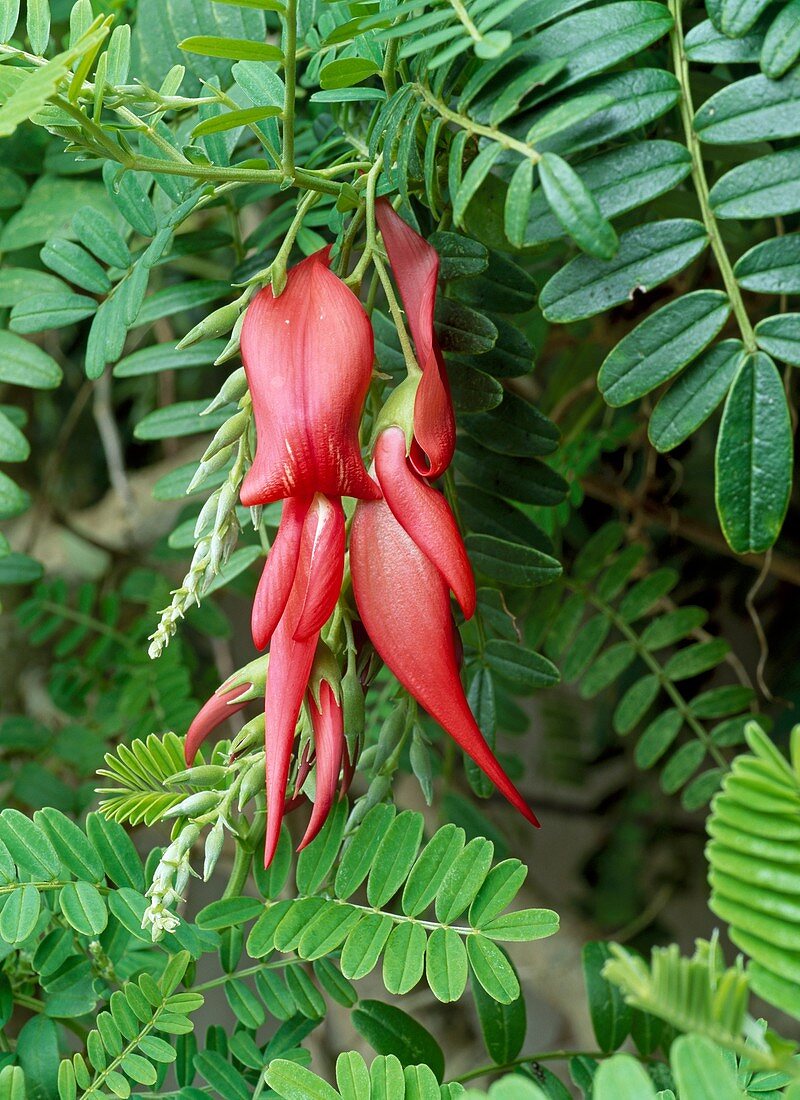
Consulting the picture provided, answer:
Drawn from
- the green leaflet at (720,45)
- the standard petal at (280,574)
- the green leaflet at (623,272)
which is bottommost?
the standard petal at (280,574)

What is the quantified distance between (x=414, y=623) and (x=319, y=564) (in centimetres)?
5

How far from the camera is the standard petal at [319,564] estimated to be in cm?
43

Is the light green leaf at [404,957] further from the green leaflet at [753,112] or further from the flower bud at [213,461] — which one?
the green leaflet at [753,112]

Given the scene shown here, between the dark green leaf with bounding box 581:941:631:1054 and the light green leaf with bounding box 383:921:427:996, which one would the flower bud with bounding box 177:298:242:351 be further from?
the dark green leaf with bounding box 581:941:631:1054

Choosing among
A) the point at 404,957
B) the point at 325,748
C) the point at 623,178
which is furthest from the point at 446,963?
the point at 623,178

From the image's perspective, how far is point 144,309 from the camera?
69cm

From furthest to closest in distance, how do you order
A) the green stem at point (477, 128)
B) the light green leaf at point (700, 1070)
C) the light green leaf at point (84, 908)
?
the light green leaf at point (84, 908) → the green stem at point (477, 128) → the light green leaf at point (700, 1070)

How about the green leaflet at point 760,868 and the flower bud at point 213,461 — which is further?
the flower bud at point 213,461

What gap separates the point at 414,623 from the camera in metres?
0.45

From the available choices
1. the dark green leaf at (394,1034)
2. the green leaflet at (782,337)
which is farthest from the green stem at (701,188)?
the dark green leaf at (394,1034)

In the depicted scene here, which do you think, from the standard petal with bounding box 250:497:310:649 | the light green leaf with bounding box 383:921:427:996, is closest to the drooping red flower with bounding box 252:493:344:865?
the standard petal with bounding box 250:497:310:649

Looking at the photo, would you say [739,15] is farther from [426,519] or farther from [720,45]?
[426,519]

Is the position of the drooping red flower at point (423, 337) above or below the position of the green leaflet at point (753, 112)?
below

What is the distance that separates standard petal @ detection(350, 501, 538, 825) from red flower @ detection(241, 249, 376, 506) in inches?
1.1
